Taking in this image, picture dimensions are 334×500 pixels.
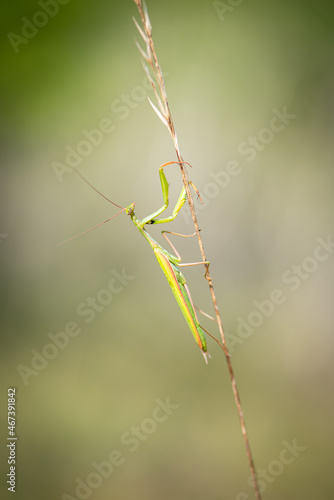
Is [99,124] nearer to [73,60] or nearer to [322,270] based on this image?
[73,60]

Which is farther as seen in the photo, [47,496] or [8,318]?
[8,318]

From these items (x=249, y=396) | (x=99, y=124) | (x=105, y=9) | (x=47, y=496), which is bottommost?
(x=249, y=396)

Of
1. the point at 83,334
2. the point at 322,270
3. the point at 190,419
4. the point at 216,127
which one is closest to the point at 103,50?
the point at 216,127

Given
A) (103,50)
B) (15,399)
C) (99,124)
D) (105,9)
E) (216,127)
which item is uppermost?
(105,9)

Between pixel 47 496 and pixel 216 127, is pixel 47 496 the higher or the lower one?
the lower one

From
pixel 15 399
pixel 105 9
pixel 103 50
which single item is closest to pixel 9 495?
pixel 15 399

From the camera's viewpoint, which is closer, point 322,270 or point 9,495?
point 9,495

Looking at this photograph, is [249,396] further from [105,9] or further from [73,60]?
[105,9]
